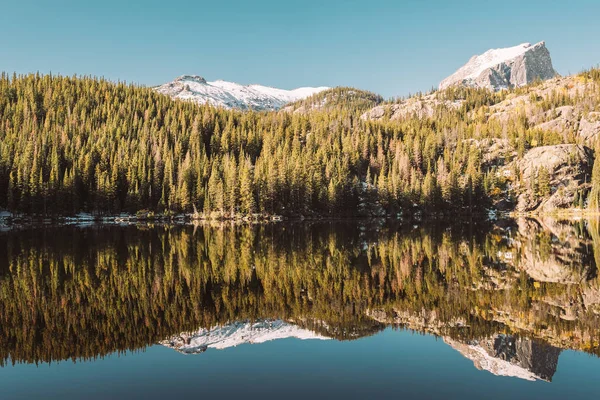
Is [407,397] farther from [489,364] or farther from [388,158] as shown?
[388,158]

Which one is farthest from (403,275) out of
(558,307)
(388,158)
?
(388,158)

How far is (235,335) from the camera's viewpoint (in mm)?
15297

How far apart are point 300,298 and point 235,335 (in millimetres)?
5355

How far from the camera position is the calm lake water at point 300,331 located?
11.4 meters

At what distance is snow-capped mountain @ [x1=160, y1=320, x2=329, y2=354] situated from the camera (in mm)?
14336

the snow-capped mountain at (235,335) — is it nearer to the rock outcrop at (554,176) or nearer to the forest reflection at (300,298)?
the forest reflection at (300,298)

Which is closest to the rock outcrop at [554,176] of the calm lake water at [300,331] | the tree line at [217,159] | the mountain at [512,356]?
the tree line at [217,159]

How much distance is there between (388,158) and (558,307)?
134 meters

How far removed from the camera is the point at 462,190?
4953 inches

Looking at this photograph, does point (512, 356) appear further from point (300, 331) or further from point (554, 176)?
point (554, 176)

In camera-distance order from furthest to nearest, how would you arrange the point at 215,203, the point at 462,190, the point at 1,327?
the point at 462,190, the point at 215,203, the point at 1,327

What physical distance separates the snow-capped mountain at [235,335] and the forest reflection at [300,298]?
47 centimetres

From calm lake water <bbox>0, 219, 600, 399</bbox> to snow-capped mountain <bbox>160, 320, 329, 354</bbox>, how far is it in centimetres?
8

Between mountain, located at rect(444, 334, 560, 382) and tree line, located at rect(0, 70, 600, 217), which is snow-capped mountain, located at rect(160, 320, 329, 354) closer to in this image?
mountain, located at rect(444, 334, 560, 382)
